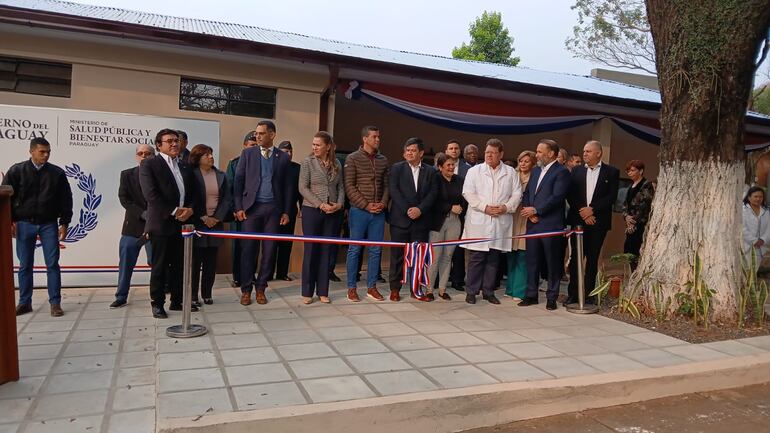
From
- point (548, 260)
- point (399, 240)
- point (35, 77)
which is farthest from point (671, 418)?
point (35, 77)

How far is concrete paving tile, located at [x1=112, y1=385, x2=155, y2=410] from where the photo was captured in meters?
3.32

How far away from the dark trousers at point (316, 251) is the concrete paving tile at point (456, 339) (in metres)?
1.68

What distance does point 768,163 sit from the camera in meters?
9.99

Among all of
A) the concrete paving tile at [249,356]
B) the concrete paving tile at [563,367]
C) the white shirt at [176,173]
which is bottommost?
the concrete paving tile at [249,356]

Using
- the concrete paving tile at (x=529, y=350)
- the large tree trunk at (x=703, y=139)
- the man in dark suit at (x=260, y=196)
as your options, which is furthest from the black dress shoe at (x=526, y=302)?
A: the man in dark suit at (x=260, y=196)

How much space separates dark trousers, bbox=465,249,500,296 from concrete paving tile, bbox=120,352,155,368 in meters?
3.66

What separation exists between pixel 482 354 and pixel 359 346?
40.7 inches

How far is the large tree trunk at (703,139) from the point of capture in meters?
5.48

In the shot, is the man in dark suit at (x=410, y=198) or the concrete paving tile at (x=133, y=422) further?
the man in dark suit at (x=410, y=198)

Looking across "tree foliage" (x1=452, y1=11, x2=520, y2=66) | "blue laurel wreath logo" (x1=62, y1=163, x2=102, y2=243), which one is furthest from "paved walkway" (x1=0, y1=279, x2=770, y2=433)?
"tree foliage" (x1=452, y1=11, x2=520, y2=66)

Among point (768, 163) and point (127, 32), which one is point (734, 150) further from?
point (127, 32)

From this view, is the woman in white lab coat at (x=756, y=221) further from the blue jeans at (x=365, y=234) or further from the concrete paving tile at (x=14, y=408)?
the concrete paving tile at (x=14, y=408)

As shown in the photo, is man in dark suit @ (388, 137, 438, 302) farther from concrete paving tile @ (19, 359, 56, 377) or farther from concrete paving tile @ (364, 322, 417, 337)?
concrete paving tile @ (19, 359, 56, 377)

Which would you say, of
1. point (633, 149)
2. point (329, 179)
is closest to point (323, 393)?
point (329, 179)
